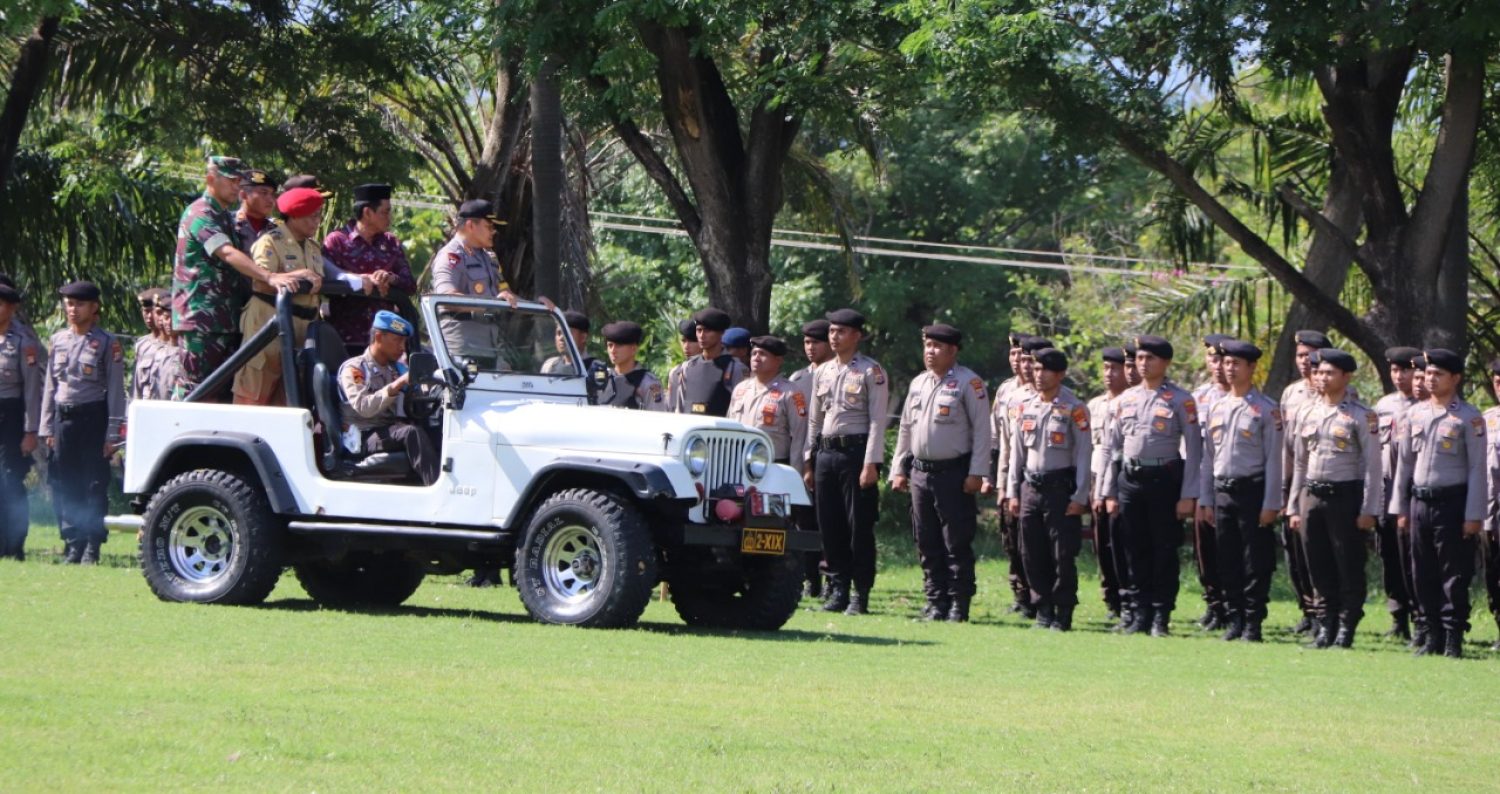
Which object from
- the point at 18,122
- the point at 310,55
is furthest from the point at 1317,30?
the point at 18,122

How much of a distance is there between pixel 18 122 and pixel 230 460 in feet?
26.9

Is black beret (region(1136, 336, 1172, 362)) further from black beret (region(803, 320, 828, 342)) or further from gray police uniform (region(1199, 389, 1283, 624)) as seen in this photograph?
black beret (region(803, 320, 828, 342))

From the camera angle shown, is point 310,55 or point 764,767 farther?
point 310,55

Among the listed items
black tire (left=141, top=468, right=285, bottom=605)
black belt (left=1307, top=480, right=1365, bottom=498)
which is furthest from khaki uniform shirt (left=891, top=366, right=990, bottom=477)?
black tire (left=141, top=468, right=285, bottom=605)

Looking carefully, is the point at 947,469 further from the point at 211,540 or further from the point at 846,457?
the point at 211,540

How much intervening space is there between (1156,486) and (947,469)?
138cm

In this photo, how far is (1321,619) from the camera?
1334cm

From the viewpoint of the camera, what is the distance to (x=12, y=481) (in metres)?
16.1

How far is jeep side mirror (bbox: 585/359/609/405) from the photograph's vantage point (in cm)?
1228

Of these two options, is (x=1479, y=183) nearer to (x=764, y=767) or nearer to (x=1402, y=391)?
(x=1402, y=391)

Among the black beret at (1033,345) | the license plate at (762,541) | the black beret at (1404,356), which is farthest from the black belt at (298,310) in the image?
the black beret at (1404,356)

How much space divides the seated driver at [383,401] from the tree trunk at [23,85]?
8.26m

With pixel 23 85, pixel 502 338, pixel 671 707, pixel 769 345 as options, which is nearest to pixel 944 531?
pixel 769 345

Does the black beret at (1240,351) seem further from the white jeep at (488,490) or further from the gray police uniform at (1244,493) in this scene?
the white jeep at (488,490)
